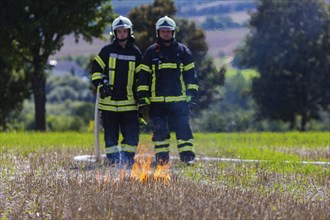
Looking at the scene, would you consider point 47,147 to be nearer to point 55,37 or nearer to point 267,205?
point 267,205

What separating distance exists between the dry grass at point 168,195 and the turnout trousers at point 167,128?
1.06 m

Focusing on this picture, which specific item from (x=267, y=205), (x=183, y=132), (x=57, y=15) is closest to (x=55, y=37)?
(x=57, y=15)

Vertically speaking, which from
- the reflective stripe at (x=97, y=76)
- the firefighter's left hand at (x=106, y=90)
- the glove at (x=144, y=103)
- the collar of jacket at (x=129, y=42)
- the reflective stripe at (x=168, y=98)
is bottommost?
the glove at (x=144, y=103)

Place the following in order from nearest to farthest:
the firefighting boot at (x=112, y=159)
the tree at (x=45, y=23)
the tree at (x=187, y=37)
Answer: the firefighting boot at (x=112, y=159)
the tree at (x=187, y=37)
the tree at (x=45, y=23)

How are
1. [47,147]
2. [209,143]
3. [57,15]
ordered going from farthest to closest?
[57,15], [209,143], [47,147]

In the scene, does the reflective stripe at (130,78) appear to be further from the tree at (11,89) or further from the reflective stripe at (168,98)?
the tree at (11,89)

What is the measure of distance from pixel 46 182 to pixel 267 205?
2735 mm

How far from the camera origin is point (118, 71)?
39.5 feet

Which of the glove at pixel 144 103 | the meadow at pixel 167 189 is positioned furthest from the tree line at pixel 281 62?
the meadow at pixel 167 189

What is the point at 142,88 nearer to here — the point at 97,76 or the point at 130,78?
the point at 130,78

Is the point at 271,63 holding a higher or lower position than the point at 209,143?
higher

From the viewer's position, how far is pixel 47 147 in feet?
47.9

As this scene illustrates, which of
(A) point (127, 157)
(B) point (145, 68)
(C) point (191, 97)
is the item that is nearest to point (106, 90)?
(B) point (145, 68)

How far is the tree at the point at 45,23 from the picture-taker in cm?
2789
